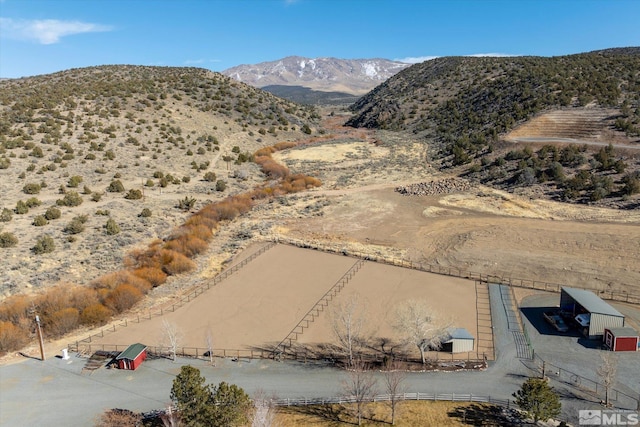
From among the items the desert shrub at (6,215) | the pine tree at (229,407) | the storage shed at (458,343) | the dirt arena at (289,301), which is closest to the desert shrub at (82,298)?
the dirt arena at (289,301)

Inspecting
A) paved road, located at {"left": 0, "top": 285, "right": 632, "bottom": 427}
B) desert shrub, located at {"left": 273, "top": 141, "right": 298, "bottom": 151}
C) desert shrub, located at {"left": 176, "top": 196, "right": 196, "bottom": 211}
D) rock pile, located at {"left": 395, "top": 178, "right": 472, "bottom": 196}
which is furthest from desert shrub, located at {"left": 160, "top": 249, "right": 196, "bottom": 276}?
desert shrub, located at {"left": 273, "top": 141, "right": 298, "bottom": 151}

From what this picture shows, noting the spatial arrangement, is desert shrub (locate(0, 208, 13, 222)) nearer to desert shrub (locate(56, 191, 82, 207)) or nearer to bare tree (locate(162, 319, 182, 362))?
desert shrub (locate(56, 191, 82, 207))

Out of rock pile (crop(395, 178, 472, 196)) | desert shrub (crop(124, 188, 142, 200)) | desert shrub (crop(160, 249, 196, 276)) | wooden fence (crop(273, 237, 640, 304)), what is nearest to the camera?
wooden fence (crop(273, 237, 640, 304))

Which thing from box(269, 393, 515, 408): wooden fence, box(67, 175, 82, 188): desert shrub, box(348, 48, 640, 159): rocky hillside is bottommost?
box(269, 393, 515, 408): wooden fence

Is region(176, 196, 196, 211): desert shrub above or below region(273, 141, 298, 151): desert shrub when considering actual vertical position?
below

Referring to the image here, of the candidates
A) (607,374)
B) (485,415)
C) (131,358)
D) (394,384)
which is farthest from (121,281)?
(607,374)

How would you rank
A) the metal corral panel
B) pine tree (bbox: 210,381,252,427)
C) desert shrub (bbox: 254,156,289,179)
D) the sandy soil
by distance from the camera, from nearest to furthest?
pine tree (bbox: 210,381,252,427) → the metal corral panel → the sandy soil → desert shrub (bbox: 254,156,289,179)

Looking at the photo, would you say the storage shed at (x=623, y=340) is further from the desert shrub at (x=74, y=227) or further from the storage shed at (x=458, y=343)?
the desert shrub at (x=74, y=227)

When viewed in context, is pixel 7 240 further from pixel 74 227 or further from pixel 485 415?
pixel 485 415
